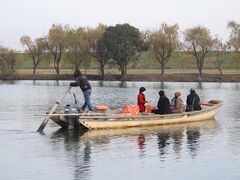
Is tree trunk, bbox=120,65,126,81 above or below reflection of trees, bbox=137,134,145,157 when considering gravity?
above

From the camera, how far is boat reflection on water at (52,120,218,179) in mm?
19672

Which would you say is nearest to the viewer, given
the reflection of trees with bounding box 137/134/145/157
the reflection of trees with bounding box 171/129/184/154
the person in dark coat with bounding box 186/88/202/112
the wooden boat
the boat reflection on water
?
the boat reflection on water

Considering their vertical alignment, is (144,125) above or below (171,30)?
below

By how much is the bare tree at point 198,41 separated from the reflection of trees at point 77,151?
3434 inches

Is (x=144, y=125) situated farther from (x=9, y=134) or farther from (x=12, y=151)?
(x=12, y=151)

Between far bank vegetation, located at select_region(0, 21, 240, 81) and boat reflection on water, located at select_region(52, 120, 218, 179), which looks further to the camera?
far bank vegetation, located at select_region(0, 21, 240, 81)

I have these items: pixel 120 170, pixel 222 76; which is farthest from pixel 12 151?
pixel 222 76

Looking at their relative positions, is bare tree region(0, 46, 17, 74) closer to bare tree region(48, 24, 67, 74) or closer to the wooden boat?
bare tree region(48, 24, 67, 74)

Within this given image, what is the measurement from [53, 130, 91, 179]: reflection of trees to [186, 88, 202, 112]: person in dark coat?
7.91 meters

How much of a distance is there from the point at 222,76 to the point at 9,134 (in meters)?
86.3

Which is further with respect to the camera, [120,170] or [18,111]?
[18,111]

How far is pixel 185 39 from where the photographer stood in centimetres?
11256

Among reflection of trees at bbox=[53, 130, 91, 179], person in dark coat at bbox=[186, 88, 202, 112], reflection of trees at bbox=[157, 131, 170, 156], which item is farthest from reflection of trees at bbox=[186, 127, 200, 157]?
reflection of trees at bbox=[53, 130, 91, 179]

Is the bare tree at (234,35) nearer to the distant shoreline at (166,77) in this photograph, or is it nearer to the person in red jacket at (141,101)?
the distant shoreline at (166,77)
